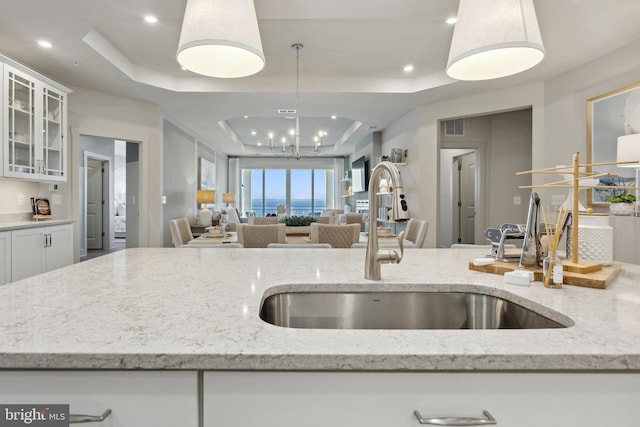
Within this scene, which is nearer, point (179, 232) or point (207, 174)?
point (179, 232)

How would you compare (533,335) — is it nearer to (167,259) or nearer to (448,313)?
(448,313)

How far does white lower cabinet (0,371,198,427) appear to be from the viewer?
0.58 metres

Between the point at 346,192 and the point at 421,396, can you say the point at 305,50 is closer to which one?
the point at 421,396

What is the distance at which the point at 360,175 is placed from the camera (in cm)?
853

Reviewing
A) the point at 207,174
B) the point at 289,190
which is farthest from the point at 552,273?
the point at 289,190

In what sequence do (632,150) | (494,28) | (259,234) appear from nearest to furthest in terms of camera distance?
(494,28)
(632,150)
(259,234)

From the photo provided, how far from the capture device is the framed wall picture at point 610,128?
3176mm

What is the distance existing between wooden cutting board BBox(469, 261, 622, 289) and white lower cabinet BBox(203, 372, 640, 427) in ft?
1.58

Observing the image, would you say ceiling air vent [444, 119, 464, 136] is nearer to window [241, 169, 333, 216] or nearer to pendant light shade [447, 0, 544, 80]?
pendant light shade [447, 0, 544, 80]

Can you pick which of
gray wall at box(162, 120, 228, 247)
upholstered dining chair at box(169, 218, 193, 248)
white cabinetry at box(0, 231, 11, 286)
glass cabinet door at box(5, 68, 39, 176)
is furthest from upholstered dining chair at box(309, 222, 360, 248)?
gray wall at box(162, 120, 228, 247)

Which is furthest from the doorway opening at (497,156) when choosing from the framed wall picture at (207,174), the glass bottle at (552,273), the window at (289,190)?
the window at (289,190)

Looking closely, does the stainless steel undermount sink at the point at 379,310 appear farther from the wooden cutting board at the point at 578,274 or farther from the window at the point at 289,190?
the window at the point at 289,190

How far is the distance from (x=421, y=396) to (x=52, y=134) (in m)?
4.66

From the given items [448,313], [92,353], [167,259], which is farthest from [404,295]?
[167,259]
